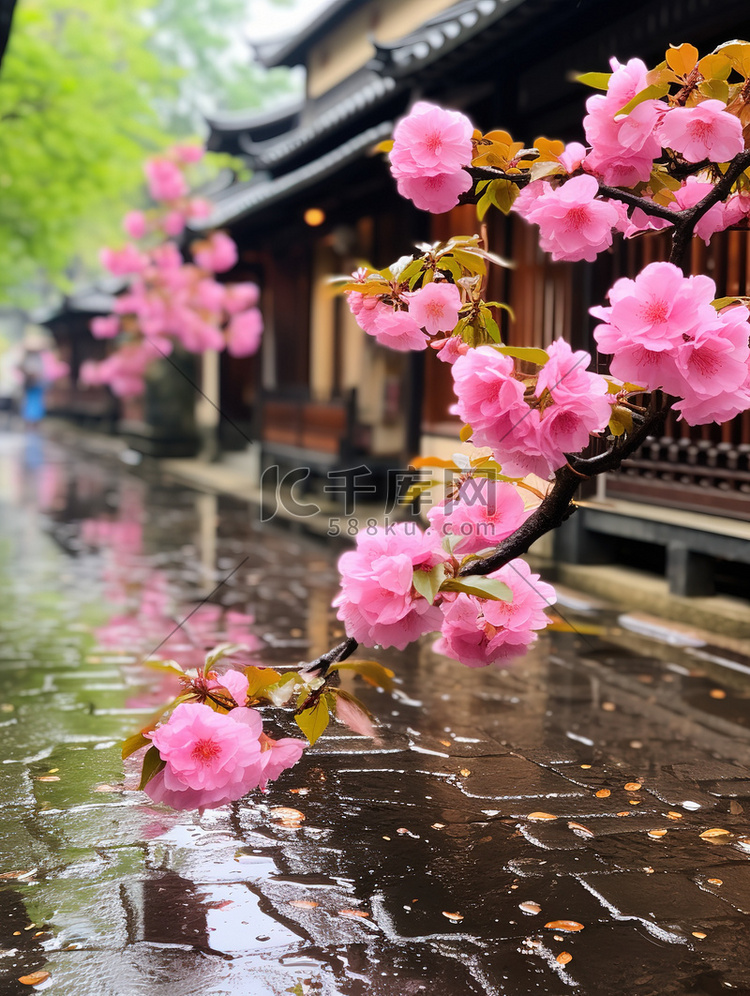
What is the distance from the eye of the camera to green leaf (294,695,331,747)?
126 inches

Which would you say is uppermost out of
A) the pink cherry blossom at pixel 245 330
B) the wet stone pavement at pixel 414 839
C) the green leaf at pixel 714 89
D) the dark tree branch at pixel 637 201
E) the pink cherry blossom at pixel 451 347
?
the pink cherry blossom at pixel 245 330

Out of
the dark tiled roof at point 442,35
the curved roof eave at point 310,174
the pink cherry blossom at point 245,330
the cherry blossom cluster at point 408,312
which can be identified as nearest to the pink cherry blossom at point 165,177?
the curved roof eave at point 310,174

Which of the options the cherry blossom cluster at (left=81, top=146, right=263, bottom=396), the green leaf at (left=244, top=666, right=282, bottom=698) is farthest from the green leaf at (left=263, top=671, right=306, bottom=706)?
the cherry blossom cluster at (left=81, top=146, right=263, bottom=396)

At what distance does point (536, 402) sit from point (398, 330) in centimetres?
73

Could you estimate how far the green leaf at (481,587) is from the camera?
9.40ft

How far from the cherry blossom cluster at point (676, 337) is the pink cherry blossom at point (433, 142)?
709 millimetres

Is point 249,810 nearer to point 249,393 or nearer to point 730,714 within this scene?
point 730,714

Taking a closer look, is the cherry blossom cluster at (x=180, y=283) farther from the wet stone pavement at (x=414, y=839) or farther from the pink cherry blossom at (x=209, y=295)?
the wet stone pavement at (x=414, y=839)

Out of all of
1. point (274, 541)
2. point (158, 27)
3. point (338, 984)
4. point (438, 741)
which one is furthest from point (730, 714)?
point (158, 27)

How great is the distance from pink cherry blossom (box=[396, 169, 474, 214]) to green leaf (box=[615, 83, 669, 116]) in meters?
0.54

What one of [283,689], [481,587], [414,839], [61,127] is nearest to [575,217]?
[481,587]

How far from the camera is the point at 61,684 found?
21.2 ft

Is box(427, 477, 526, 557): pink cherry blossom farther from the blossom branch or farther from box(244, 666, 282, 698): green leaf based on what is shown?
the blossom branch

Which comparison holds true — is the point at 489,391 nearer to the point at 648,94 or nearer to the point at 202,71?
the point at 648,94
